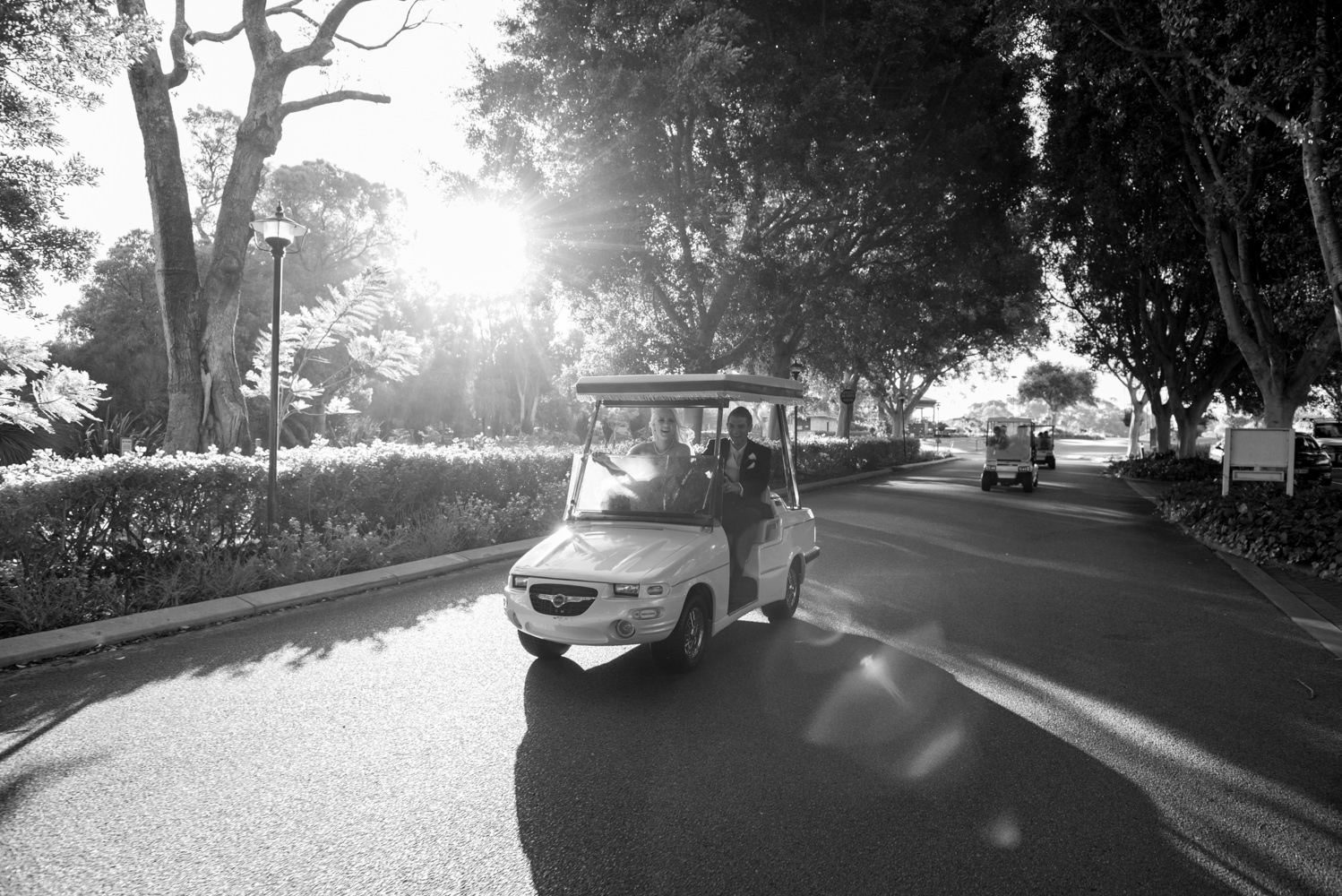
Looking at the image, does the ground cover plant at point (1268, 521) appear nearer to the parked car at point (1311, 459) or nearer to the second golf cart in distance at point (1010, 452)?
the second golf cart in distance at point (1010, 452)

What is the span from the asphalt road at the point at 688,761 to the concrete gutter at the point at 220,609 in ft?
0.81

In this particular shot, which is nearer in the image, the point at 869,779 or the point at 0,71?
the point at 869,779

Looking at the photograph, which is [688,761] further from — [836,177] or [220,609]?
[836,177]

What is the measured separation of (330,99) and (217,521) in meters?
9.93

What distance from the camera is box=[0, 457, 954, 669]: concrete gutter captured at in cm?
604

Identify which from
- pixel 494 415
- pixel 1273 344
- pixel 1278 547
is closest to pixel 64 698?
pixel 1278 547

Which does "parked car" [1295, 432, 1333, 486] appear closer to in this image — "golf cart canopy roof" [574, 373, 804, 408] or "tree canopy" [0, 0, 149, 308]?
"golf cart canopy roof" [574, 373, 804, 408]

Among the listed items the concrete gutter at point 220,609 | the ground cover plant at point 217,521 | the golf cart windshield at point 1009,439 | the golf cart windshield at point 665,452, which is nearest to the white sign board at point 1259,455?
the golf cart windshield at point 1009,439

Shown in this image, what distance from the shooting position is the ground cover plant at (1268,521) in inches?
400

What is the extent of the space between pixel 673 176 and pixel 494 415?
3407 cm

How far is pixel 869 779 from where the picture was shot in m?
4.06

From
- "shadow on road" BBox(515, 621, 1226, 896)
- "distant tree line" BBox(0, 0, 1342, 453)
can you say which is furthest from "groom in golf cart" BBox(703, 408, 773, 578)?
"distant tree line" BBox(0, 0, 1342, 453)

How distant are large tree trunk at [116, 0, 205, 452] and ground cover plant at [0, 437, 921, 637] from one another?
389cm

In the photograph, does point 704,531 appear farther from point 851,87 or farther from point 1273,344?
point 1273,344
